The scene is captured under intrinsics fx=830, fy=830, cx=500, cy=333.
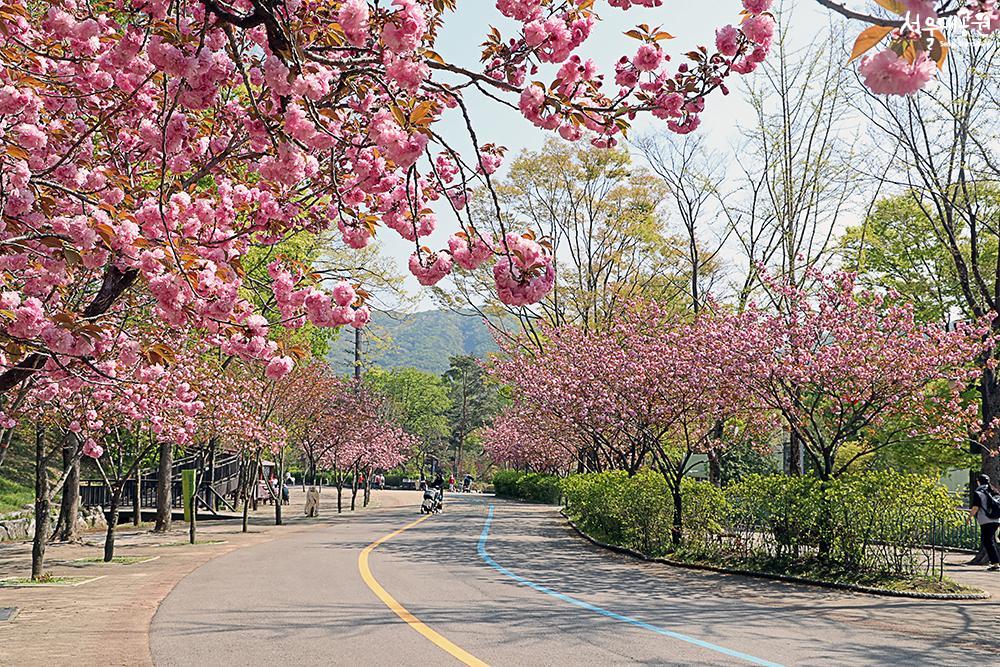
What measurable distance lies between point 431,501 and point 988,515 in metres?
25.6

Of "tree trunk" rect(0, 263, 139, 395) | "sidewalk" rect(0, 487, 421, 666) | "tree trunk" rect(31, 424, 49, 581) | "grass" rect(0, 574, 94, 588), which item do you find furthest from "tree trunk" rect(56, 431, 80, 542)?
"tree trunk" rect(0, 263, 139, 395)

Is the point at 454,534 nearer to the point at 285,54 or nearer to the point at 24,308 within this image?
the point at 24,308

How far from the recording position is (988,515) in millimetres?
17016

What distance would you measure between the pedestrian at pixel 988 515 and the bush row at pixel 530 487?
26953 millimetres

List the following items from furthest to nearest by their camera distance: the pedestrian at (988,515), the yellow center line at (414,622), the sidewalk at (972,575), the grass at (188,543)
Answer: the grass at (188,543) < the pedestrian at (988,515) < the sidewalk at (972,575) < the yellow center line at (414,622)

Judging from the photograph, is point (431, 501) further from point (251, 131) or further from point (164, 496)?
point (251, 131)

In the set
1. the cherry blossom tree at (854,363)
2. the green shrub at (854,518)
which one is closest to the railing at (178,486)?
the green shrub at (854,518)

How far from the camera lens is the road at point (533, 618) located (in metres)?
8.05

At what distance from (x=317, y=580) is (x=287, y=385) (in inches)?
621

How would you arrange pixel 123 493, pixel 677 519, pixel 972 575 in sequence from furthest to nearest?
pixel 123 493 < pixel 677 519 < pixel 972 575

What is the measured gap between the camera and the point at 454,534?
984 inches

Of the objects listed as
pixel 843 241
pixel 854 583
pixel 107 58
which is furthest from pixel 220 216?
pixel 843 241

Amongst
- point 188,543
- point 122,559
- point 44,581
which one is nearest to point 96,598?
point 44,581

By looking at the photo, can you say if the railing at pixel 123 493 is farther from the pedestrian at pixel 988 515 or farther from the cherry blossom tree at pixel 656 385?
the pedestrian at pixel 988 515
